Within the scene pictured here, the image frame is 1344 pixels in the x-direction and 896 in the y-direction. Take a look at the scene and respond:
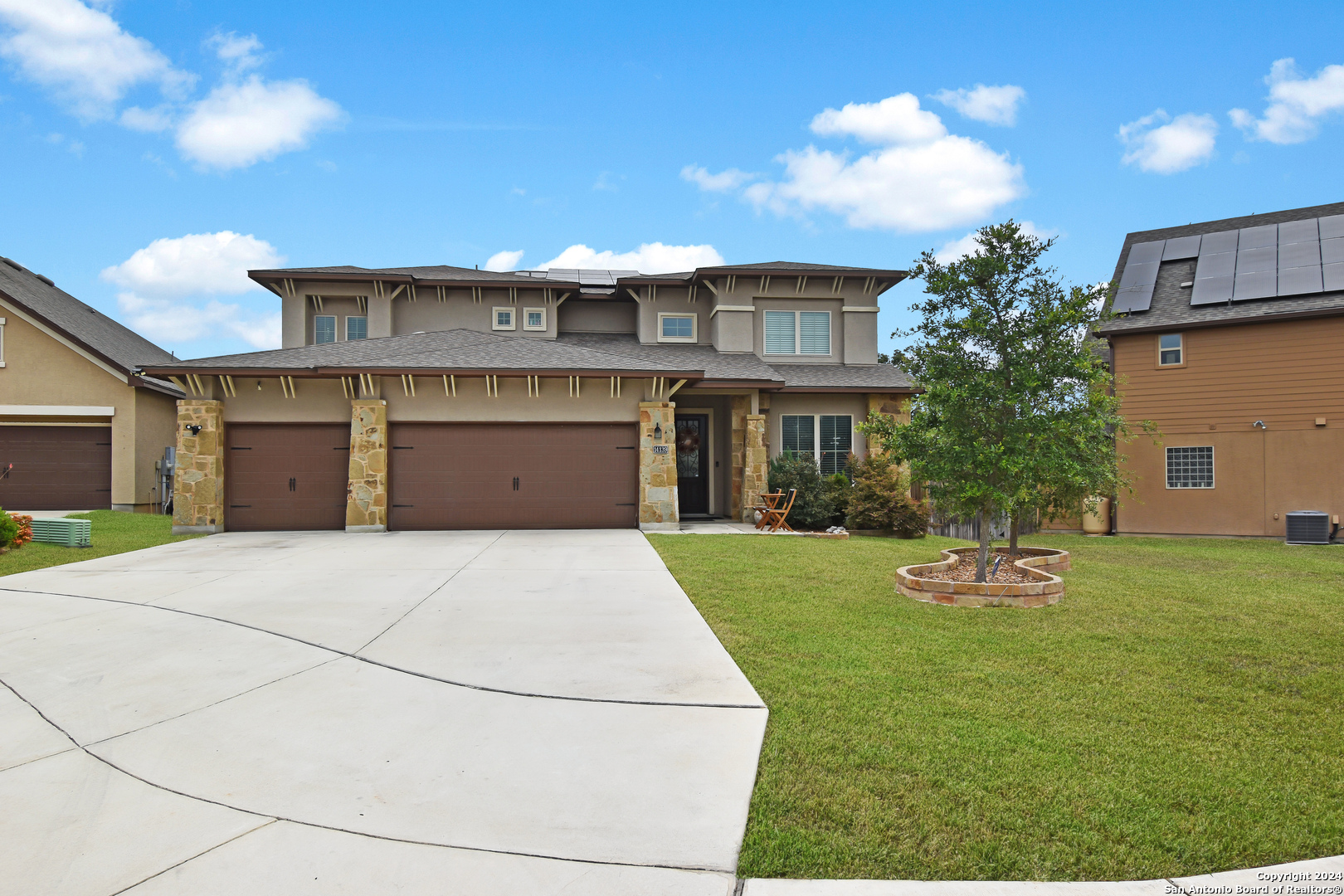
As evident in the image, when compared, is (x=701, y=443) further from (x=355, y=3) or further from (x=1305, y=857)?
(x=1305, y=857)

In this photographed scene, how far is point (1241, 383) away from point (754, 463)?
1230cm

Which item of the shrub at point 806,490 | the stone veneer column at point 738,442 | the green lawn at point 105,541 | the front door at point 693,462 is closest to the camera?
the green lawn at point 105,541

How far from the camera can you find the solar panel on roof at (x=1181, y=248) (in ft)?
64.9

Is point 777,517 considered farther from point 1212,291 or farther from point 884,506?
point 1212,291

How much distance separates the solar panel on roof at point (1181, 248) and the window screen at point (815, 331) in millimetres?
10413

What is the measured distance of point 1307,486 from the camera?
16172 mm

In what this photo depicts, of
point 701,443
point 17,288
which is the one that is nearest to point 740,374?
point 701,443

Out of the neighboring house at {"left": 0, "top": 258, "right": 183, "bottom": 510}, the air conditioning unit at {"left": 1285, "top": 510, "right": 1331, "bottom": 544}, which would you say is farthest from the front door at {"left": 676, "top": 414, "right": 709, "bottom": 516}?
the neighboring house at {"left": 0, "top": 258, "right": 183, "bottom": 510}

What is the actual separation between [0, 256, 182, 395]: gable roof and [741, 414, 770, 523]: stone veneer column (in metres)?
14.0

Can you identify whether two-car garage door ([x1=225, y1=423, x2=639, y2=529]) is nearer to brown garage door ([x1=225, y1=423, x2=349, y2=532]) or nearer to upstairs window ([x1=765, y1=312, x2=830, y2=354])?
brown garage door ([x1=225, y1=423, x2=349, y2=532])

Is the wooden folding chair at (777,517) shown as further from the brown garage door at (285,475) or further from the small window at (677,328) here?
the brown garage door at (285,475)

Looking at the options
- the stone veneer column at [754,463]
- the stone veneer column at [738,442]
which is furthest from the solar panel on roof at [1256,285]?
the stone veneer column at [738,442]

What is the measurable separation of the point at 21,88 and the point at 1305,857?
2649 centimetres

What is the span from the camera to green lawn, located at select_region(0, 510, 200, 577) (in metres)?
10.4
